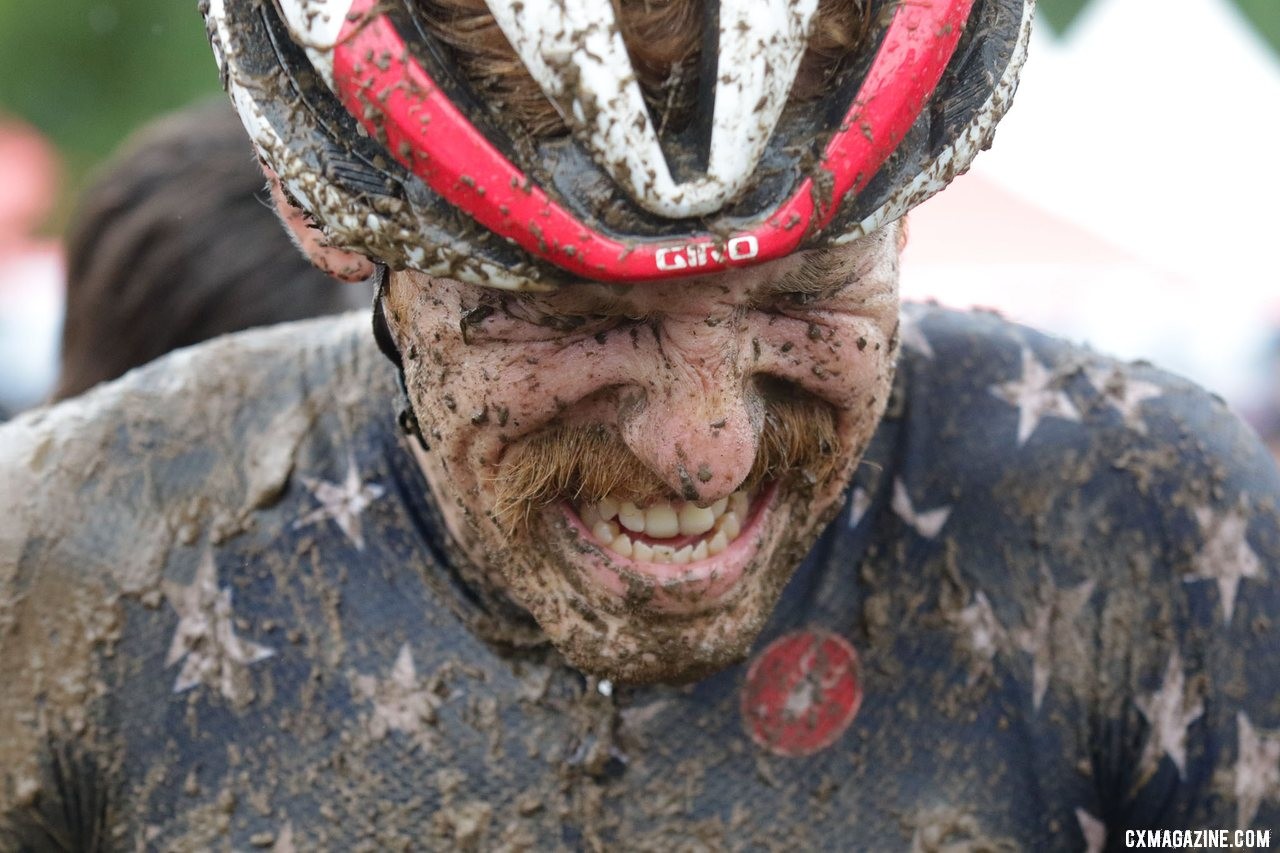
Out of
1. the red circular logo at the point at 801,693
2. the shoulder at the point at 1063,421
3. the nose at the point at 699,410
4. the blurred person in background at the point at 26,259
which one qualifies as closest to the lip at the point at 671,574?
the nose at the point at 699,410

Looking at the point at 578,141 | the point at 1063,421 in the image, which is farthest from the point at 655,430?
the point at 1063,421

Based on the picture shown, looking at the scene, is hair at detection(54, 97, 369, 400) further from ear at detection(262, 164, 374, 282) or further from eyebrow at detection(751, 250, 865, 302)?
eyebrow at detection(751, 250, 865, 302)

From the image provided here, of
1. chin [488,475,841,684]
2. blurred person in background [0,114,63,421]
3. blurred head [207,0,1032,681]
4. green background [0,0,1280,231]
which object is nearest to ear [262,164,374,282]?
blurred head [207,0,1032,681]

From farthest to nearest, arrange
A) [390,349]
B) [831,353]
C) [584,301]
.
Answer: [390,349] < [831,353] < [584,301]

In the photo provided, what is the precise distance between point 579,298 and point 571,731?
804 mm

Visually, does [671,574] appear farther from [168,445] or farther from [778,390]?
[168,445]

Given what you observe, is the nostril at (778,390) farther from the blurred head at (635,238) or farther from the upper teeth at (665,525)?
the upper teeth at (665,525)

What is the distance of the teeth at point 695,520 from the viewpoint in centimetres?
217

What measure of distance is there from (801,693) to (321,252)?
3.13ft

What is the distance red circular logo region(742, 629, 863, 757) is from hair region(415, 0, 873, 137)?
96cm

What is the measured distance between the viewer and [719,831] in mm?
2428

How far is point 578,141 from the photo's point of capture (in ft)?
5.96

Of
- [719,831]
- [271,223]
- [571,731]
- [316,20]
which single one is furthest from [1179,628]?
[271,223]

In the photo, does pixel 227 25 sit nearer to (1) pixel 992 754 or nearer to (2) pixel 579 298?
(2) pixel 579 298
